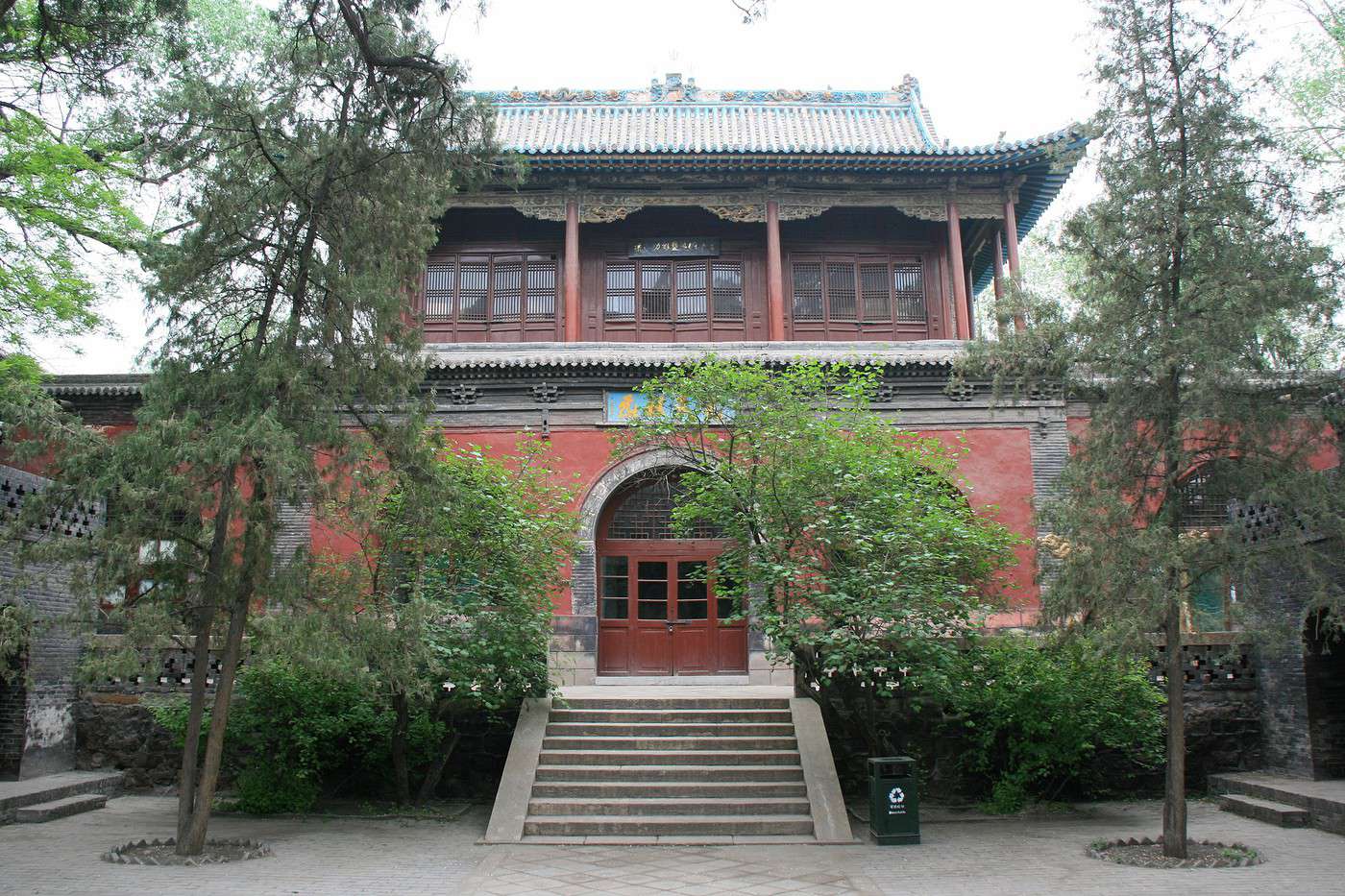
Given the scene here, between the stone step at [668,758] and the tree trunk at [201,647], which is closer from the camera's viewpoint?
the tree trunk at [201,647]

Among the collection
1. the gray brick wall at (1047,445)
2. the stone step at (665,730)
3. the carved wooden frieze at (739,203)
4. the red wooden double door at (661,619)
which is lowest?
the stone step at (665,730)

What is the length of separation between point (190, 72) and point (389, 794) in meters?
6.14

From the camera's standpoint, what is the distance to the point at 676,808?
803cm

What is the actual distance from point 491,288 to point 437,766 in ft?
26.9

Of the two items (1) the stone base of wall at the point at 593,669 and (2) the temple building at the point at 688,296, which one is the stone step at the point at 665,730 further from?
(1) the stone base of wall at the point at 593,669

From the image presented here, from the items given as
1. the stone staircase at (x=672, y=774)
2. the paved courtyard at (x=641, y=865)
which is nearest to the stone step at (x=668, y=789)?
the stone staircase at (x=672, y=774)

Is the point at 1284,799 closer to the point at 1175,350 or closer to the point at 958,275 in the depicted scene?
the point at 1175,350

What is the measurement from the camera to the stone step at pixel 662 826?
304 inches

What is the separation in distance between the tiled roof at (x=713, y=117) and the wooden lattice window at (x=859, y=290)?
2.47 metres

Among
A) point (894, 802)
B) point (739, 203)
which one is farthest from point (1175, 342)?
point (739, 203)

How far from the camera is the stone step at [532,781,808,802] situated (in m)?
8.23

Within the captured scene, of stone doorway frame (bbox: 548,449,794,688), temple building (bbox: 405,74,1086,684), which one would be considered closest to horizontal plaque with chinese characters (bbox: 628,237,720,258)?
temple building (bbox: 405,74,1086,684)

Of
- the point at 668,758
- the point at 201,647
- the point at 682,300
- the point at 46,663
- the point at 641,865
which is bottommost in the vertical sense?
the point at 641,865

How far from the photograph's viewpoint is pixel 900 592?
26.6 ft
